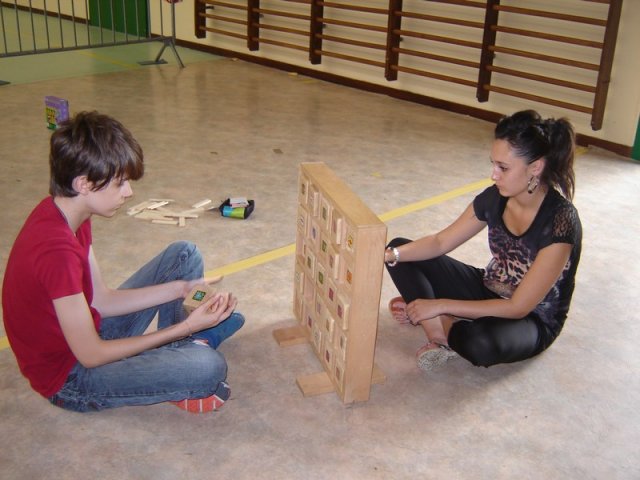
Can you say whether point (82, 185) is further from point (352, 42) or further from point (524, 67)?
point (352, 42)

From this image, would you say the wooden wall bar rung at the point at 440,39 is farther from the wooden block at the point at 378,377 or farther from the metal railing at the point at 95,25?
the wooden block at the point at 378,377

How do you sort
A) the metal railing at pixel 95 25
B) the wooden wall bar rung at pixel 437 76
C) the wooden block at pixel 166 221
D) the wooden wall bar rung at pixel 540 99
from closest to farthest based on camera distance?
the wooden block at pixel 166 221, the wooden wall bar rung at pixel 540 99, the wooden wall bar rung at pixel 437 76, the metal railing at pixel 95 25

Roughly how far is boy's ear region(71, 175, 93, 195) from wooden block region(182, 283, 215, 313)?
530mm

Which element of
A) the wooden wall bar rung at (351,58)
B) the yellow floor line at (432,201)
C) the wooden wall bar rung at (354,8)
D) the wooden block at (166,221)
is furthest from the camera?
the wooden wall bar rung at (351,58)

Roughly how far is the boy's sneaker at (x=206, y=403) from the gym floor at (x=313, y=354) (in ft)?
0.09

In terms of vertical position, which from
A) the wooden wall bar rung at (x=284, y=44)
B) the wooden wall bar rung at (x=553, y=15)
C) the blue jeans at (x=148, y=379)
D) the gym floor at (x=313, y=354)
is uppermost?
the wooden wall bar rung at (x=553, y=15)

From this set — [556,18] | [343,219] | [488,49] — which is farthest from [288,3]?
[343,219]

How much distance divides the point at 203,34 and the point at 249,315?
6.94 m

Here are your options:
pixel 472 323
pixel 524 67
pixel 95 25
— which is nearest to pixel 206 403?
pixel 472 323

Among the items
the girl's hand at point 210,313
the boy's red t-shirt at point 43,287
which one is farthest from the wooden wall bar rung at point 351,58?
the boy's red t-shirt at point 43,287

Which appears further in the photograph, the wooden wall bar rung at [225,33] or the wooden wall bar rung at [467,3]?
the wooden wall bar rung at [225,33]

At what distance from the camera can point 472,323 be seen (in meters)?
2.58

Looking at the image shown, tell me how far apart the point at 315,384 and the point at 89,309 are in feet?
2.84

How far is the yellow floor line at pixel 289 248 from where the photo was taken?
11.1 ft
